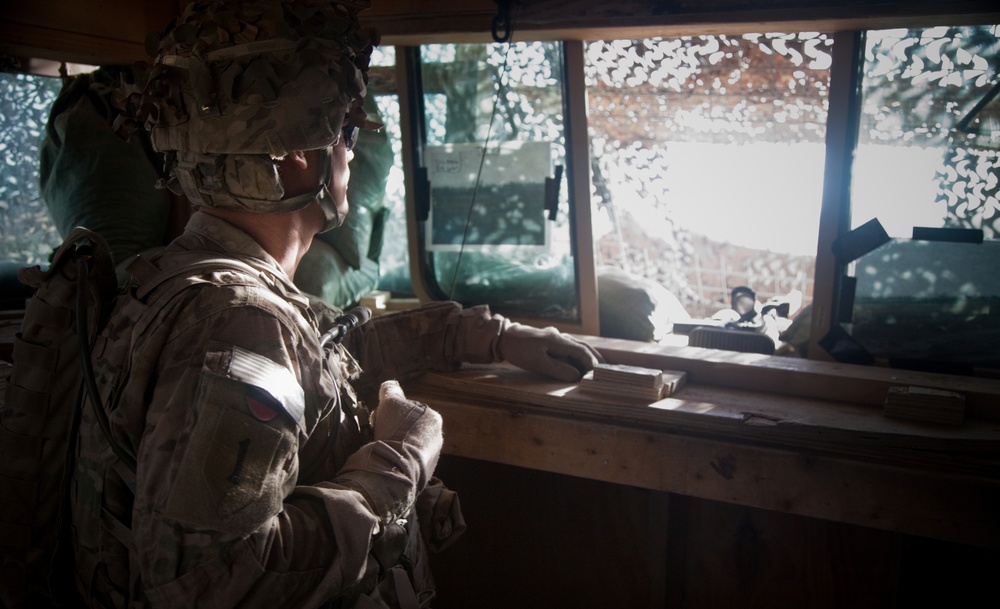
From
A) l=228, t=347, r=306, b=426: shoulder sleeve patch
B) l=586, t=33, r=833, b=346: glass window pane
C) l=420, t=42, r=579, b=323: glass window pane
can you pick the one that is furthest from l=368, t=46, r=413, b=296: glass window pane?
l=228, t=347, r=306, b=426: shoulder sleeve patch

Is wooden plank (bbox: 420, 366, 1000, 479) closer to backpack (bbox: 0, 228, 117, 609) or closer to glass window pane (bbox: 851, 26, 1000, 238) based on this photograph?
glass window pane (bbox: 851, 26, 1000, 238)

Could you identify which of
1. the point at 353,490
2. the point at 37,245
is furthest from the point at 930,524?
the point at 37,245

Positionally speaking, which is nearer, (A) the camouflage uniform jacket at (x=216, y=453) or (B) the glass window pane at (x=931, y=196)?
(A) the camouflage uniform jacket at (x=216, y=453)

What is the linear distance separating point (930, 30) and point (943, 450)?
1.17 metres

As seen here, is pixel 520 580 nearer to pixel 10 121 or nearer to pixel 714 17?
pixel 714 17

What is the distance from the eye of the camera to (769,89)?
8.68 ft

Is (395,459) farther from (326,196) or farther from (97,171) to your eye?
(97,171)

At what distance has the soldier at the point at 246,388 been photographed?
1312 millimetres

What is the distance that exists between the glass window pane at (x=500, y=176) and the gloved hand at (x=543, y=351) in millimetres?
558

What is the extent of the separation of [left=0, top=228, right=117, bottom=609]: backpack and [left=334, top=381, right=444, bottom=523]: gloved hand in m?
0.52

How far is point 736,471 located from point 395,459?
34.5 inches

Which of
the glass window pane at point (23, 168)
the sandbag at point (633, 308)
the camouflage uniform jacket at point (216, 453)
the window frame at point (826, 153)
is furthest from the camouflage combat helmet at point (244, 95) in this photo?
the glass window pane at point (23, 168)

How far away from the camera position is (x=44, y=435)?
157cm

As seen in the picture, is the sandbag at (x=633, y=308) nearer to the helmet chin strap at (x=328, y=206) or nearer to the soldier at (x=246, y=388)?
the soldier at (x=246, y=388)
